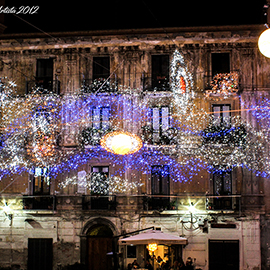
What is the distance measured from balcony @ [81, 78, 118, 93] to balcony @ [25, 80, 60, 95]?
1301 mm

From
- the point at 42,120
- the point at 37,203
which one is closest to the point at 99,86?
the point at 42,120

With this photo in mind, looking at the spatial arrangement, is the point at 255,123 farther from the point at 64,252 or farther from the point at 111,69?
the point at 64,252

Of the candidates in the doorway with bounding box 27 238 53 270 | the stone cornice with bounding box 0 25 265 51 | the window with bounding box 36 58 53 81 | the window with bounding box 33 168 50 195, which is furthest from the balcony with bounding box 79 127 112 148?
the doorway with bounding box 27 238 53 270

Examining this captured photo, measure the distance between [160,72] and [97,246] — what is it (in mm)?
8716

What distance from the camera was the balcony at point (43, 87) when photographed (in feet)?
62.7

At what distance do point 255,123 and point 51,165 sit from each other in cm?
969

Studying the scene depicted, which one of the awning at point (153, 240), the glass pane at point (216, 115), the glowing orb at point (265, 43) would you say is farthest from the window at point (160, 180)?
the glowing orb at point (265, 43)

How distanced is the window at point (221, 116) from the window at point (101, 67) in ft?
17.7

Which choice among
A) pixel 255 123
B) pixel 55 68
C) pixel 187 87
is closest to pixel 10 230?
pixel 55 68

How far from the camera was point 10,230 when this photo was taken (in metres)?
18.6

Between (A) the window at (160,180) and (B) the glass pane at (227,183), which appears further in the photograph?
(A) the window at (160,180)

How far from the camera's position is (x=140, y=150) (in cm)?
1844

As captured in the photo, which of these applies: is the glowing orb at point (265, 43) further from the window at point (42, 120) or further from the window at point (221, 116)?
the window at point (42, 120)

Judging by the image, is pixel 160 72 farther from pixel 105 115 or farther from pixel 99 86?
pixel 105 115
